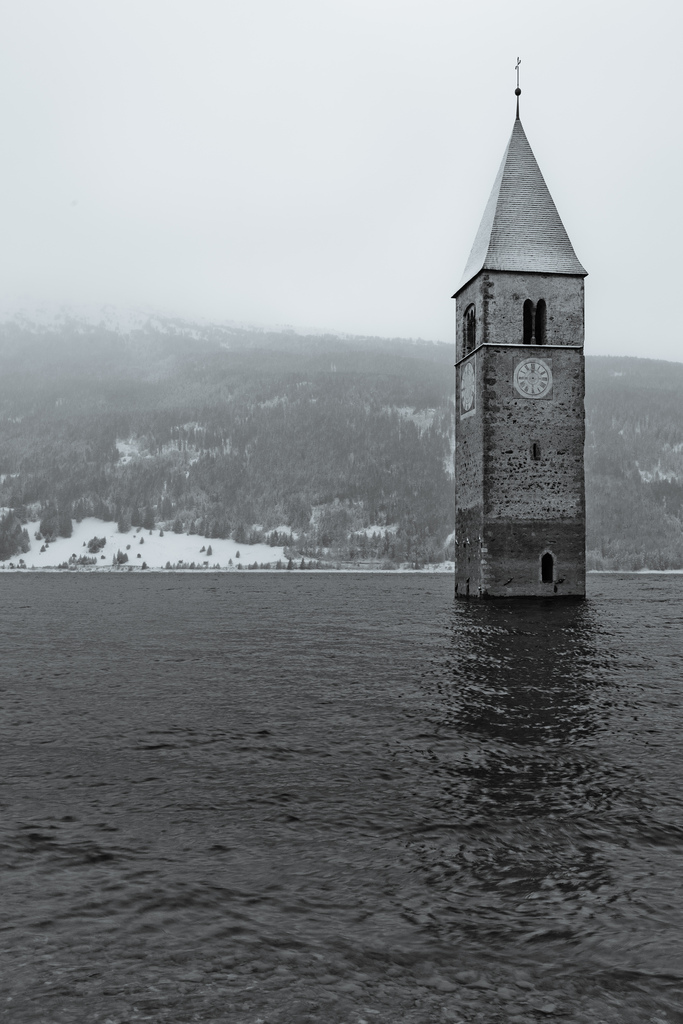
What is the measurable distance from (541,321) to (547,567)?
42.1 ft

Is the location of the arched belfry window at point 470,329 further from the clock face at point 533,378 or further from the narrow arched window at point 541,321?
the clock face at point 533,378

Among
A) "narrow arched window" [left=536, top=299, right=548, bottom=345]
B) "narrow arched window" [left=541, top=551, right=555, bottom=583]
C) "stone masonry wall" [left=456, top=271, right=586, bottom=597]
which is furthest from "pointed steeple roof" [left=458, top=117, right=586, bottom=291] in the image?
"narrow arched window" [left=541, top=551, right=555, bottom=583]

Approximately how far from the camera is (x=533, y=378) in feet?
130

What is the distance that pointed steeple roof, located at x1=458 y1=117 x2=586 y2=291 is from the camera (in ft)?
132

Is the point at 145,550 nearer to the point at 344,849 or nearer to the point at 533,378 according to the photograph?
the point at 533,378

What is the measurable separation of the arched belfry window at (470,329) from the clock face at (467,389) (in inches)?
43.6

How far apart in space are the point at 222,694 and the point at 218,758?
197 inches

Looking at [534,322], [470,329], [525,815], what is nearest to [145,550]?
[470,329]

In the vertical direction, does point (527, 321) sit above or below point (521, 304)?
below

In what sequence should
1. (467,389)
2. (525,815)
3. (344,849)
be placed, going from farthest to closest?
(467,389) < (525,815) < (344,849)

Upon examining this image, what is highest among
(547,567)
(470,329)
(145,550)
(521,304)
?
(521,304)

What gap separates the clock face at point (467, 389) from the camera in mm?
41531

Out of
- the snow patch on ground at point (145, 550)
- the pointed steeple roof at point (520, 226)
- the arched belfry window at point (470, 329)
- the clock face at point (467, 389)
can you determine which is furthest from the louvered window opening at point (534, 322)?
the snow patch on ground at point (145, 550)

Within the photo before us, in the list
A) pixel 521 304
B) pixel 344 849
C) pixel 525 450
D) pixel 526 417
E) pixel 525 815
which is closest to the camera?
pixel 344 849
